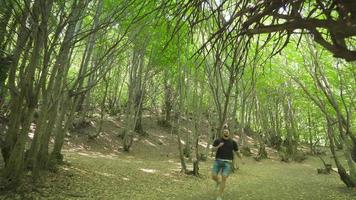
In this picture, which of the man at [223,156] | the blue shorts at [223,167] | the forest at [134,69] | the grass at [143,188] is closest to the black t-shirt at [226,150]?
the man at [223,156]

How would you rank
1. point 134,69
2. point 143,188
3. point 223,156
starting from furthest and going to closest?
point 134,69, point 143,188, point 223,156

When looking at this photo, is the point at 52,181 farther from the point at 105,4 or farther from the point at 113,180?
the point at 105,4

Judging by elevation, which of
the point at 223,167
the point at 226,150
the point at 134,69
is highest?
the point at 134,69

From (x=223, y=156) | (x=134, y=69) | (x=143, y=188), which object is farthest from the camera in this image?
(x=134, y=69)

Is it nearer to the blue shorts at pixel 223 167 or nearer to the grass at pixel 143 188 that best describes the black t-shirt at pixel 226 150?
the blue shorts at pixel 223 167

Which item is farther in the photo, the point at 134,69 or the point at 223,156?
the point at 134,69

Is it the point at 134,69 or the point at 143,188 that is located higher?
the point at 134,69

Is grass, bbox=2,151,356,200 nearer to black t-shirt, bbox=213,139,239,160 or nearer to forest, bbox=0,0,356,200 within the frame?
forest, bbox=0,0,356,200

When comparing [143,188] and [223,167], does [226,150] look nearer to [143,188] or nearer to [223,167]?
[223,167]

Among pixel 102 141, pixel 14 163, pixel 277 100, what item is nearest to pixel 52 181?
pixel 14 163

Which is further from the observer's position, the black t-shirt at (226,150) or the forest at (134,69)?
the black t-shirt at (226,150)

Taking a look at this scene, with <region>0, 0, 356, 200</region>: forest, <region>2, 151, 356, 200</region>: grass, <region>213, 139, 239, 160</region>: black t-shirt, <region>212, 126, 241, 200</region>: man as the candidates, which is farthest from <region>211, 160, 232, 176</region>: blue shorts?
<region>0, 0, 356, 200</region>: forest

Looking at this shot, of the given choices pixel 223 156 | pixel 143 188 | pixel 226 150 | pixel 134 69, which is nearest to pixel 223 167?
pixel 223 156

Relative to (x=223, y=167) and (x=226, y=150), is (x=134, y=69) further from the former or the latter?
(x=223, y=167)
